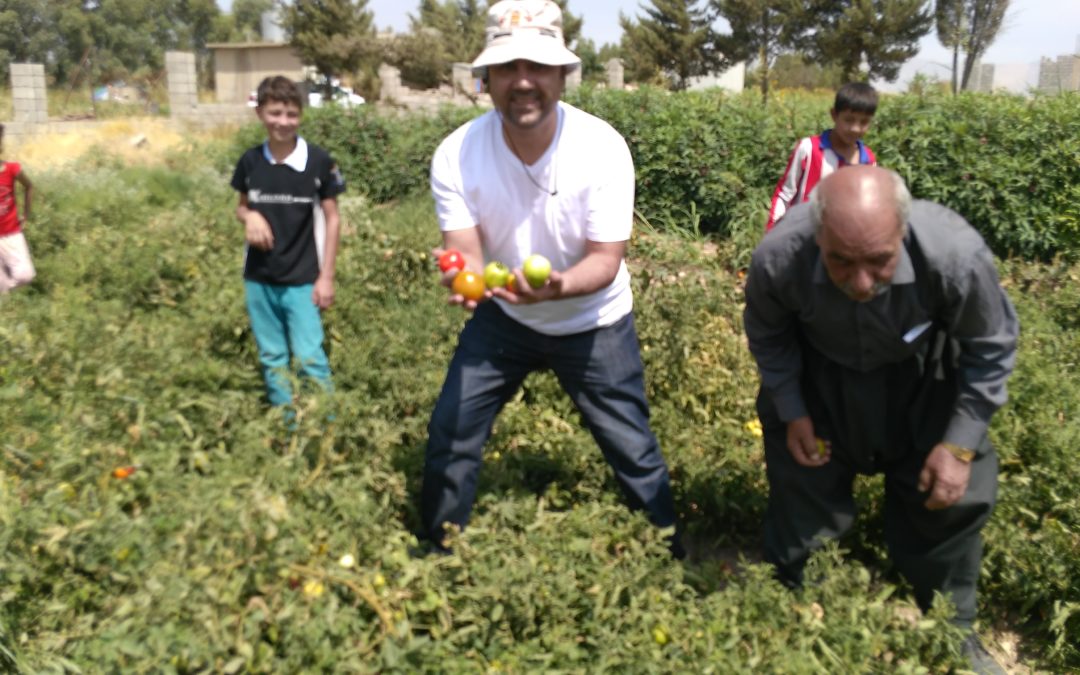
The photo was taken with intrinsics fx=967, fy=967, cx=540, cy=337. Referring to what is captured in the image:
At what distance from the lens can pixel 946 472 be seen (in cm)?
268

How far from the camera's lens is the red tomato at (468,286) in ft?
9.17

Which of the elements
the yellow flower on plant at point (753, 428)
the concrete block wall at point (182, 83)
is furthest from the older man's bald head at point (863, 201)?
the concrete block wall at point (182, 83)

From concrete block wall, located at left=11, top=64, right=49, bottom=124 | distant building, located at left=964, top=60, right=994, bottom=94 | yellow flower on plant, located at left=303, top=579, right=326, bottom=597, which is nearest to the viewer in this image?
yellow flower on plant, located at left=303, top=579, right=326, bottom=597

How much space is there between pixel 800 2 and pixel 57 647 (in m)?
33.7

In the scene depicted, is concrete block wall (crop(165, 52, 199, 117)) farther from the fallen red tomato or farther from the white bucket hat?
the white bucket hat

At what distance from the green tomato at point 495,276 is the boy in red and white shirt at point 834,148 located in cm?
219

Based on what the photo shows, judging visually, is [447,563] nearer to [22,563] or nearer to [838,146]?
[22,563]

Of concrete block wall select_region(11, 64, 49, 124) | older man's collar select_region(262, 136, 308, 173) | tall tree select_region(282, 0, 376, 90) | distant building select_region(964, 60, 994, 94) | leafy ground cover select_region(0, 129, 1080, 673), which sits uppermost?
tall tree select_region(282, 0, 376, 90)

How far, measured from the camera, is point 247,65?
132 feet

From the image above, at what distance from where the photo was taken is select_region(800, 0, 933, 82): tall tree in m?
29.9

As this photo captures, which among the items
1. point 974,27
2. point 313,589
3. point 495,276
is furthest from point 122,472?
point 974,27

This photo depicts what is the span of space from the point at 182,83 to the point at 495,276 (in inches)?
704

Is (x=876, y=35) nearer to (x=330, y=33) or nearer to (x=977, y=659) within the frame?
(x=330, y=33)

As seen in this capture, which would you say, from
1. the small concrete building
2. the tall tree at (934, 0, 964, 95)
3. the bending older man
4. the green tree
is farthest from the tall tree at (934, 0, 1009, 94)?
the green tree
